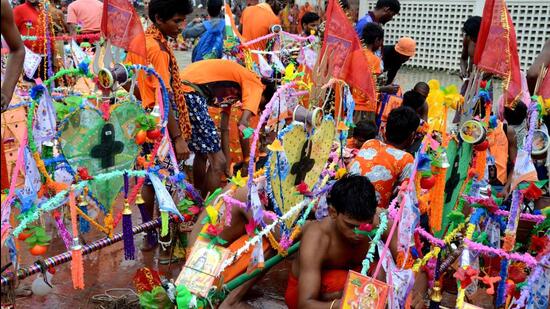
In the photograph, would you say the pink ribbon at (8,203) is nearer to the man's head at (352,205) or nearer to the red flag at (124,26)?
the red flag at (124,26)

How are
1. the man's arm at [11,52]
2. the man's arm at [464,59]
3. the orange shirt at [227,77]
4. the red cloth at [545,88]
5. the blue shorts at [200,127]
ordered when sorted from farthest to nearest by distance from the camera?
the man's arm at [464,59], the orange shirt at [227,77], the blue shorts at [200,127], the red cloth at [545,88], the man's arm at [11,52]

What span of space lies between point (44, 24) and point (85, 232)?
249cm

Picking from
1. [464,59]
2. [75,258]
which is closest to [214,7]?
[464,59]

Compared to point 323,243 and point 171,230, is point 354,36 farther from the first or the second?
point 171,230

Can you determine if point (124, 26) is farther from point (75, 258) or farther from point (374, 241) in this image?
point (374, 241)

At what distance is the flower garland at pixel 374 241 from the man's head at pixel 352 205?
0.17ft

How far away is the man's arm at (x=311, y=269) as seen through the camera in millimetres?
2564

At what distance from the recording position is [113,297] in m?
3.22

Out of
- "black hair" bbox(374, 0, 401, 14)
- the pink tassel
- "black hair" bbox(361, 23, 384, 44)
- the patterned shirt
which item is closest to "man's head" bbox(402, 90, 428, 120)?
"black hair" bbox(361, 23, 384, 44)

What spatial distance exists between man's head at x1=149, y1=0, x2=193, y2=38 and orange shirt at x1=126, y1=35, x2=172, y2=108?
13cm

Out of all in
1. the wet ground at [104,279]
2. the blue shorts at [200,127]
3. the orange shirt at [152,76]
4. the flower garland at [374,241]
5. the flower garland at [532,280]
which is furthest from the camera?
the blue shorts at [200,127]

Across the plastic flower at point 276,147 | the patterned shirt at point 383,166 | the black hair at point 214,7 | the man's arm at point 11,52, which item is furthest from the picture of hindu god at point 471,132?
the black hair at point 214,7

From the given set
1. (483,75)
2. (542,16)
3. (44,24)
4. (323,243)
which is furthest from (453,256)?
(542,16)

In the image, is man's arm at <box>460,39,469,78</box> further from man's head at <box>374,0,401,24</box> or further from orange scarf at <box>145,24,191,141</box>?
orange scarf at <box>145,24,191,141</box>
